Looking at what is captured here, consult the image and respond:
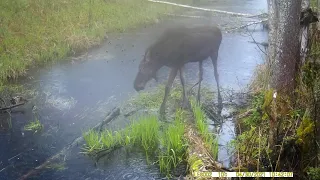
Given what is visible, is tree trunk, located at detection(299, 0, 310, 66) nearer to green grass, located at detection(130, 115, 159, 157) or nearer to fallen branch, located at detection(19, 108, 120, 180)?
green grass, located at detection(130, 115, 159, 157)

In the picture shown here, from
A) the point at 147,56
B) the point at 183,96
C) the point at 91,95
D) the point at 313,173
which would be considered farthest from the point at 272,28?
the point at 91,95

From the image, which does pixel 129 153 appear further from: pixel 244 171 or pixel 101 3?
pixel 101 3

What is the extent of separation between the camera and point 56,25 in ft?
51.4

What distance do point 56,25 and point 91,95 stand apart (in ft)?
19.8

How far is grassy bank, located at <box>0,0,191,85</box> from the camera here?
13.1 m

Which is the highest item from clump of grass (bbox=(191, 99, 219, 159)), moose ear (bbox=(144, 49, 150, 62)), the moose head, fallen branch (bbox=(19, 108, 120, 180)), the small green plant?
moose ear (bbox=(144, 49, 150, 62))

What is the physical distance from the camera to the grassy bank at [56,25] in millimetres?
13148

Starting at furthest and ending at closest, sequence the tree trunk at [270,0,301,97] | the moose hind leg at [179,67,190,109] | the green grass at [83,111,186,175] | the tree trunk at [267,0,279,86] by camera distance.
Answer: the moose hind leg at [179,67,190,109] → the tree trunk at [267,0,279,86] → the green grass at [83,111,186,175] → the tree trunk at [270,0,301,97]

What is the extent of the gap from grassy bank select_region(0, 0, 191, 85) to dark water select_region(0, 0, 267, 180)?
58 centimetres

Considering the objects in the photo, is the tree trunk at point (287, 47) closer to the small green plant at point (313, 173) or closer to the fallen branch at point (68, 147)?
the small green plant at point (313, 173)

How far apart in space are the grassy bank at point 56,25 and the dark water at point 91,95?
0.58 metres

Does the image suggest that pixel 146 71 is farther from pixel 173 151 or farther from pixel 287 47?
pixel 287 47

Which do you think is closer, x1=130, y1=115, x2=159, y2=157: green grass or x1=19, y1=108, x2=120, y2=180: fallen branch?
x1=19, y1=108, x2=120, y2=180: fallen branch

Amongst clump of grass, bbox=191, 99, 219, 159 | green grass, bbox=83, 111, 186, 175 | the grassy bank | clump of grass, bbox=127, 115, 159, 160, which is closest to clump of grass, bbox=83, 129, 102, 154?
green grass, bbox=83, 111, 186, 175
